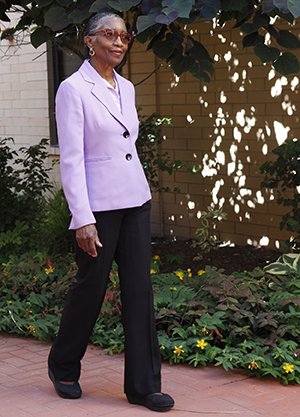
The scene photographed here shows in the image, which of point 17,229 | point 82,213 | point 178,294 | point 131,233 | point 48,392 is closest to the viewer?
point 82,213

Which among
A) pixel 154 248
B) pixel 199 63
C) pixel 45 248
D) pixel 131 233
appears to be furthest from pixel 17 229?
pixel 131 233

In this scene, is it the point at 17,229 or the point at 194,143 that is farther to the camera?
the point at 194,143

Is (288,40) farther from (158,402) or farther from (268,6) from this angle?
(158,402)

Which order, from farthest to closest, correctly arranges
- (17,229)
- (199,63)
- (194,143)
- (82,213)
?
(194,143)
(17,229)
(199,63)
(82,213)

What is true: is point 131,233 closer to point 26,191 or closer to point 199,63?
point 199,63

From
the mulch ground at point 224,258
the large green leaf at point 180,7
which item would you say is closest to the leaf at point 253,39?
the large green leaf at point 180,7

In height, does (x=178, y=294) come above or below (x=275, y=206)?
below

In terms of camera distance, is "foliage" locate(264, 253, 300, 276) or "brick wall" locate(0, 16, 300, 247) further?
"brick wall" locate(0, 16, 300, 247)

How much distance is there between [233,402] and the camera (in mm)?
3525

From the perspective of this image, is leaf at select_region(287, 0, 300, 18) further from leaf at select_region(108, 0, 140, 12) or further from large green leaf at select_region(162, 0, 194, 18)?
leaf at select_region(108, 0, 140, 12)

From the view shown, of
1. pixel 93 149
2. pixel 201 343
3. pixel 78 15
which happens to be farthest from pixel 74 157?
pixel 201 343

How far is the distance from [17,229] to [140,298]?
3.76 metres

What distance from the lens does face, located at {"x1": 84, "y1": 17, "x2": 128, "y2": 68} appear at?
335 cm

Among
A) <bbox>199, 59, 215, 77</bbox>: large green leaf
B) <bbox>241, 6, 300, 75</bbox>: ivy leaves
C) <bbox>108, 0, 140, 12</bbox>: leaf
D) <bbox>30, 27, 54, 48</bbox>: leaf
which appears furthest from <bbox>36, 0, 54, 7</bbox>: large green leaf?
<bbox>241, 6, 300, 75</bbox>: ivy leaves
